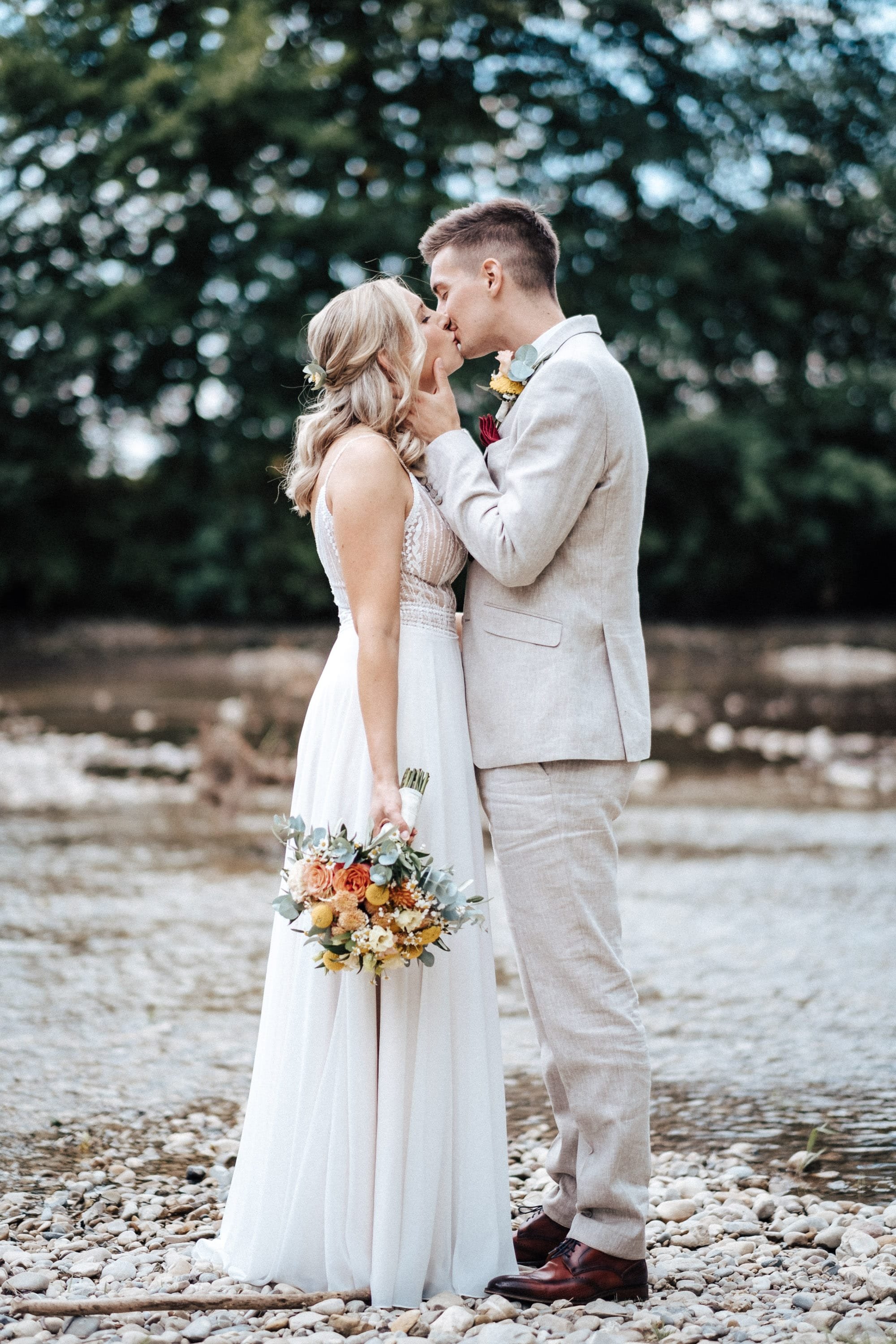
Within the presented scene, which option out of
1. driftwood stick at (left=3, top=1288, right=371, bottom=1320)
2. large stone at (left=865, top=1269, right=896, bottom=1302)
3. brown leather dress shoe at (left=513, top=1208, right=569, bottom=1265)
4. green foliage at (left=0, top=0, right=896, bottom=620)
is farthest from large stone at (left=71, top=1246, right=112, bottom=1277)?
green foliage at (left=0, top=0, right=896, bottom=620)

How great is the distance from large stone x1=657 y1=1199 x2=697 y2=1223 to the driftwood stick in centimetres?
93

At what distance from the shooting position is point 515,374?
3.03m

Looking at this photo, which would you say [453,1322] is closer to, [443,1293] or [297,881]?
[443,1293]

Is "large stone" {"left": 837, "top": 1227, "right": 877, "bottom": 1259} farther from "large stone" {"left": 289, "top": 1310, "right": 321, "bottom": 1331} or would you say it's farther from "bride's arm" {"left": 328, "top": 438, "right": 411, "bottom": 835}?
"bride's arm" {"left": 328, "top": 438, "right": 411, "bottom": 835}

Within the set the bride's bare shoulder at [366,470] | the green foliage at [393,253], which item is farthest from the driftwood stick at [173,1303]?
the green foliage at [393,253]

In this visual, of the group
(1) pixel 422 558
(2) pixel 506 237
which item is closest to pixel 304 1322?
(1) pixel 422 558

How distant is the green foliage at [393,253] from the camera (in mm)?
25891

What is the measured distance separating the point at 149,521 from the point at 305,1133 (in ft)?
84.0

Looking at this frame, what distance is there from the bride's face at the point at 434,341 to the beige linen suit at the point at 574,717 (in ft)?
0.75

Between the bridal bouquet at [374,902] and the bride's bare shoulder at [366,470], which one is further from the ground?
the bride's bare shoulder at [366,470]

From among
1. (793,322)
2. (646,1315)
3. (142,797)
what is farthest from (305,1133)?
(793,322)

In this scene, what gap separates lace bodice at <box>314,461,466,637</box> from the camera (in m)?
3.08

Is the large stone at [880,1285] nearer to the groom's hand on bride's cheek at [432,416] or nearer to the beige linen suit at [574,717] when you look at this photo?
the beige linen suit at [574,717]

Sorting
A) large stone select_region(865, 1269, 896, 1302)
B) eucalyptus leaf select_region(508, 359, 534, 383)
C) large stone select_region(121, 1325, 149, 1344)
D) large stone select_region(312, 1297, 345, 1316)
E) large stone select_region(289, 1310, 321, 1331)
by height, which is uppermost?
eucalyptus leaf select_region(508, 359, 534, 383)
